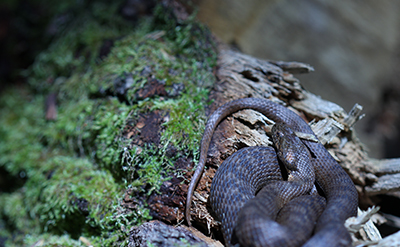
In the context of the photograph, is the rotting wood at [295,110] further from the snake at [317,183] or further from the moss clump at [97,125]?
the moss clump at [97,125]

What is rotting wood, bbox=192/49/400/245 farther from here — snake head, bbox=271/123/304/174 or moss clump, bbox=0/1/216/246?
moss clump, bbox=0/1/216/246

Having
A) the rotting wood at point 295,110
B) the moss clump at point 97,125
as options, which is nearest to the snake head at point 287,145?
the rotting wood at point 295,110

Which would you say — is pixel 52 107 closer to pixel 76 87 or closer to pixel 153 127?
pixel 76 87

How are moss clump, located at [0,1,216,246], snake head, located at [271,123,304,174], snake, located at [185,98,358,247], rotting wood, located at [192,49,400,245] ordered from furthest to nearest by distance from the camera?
rotting wood, located at [192,49,400,245]
moss clump, located at [0,1,216,246]
snake head, located at [271,123,304,174]
snake, located at [185,98,358,247]

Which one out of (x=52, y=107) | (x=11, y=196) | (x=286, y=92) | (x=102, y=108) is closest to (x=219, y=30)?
(x=286, y=92)

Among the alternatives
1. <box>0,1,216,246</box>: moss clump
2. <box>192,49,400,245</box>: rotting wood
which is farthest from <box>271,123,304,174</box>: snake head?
<box>0,1,216,246</box>: moss clump

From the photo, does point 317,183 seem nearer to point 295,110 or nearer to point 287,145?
Result: point 287,145
